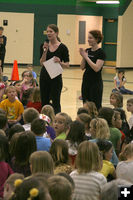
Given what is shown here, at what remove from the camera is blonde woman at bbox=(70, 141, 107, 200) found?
12.5 feet

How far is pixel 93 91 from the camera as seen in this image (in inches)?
292

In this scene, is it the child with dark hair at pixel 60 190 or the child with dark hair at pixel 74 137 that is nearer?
the child with dark hair at pixel 60 190

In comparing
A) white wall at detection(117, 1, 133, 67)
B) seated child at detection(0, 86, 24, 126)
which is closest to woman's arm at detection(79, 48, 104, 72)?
seated child at detection(0, 86, 24, 126)

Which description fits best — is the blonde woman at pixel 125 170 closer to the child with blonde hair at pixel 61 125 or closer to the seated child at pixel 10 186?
the seated child at pixel 10 186

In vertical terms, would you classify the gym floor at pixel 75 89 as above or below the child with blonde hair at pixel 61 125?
below

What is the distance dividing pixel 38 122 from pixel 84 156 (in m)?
1.27

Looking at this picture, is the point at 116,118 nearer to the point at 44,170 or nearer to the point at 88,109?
the point at 88,109

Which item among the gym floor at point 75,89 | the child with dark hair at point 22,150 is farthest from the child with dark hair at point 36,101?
the child with dark hair at point 22,150

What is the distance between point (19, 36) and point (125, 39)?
4.92m

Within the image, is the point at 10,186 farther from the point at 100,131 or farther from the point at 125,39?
the point at 125,39

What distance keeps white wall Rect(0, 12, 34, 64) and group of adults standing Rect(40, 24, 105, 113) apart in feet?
46.8

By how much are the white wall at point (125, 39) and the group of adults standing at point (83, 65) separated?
13931 mm

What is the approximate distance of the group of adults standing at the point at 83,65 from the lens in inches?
283

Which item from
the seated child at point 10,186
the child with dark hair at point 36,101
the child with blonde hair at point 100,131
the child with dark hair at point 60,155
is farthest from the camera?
the child with dark hair at point 36,101
